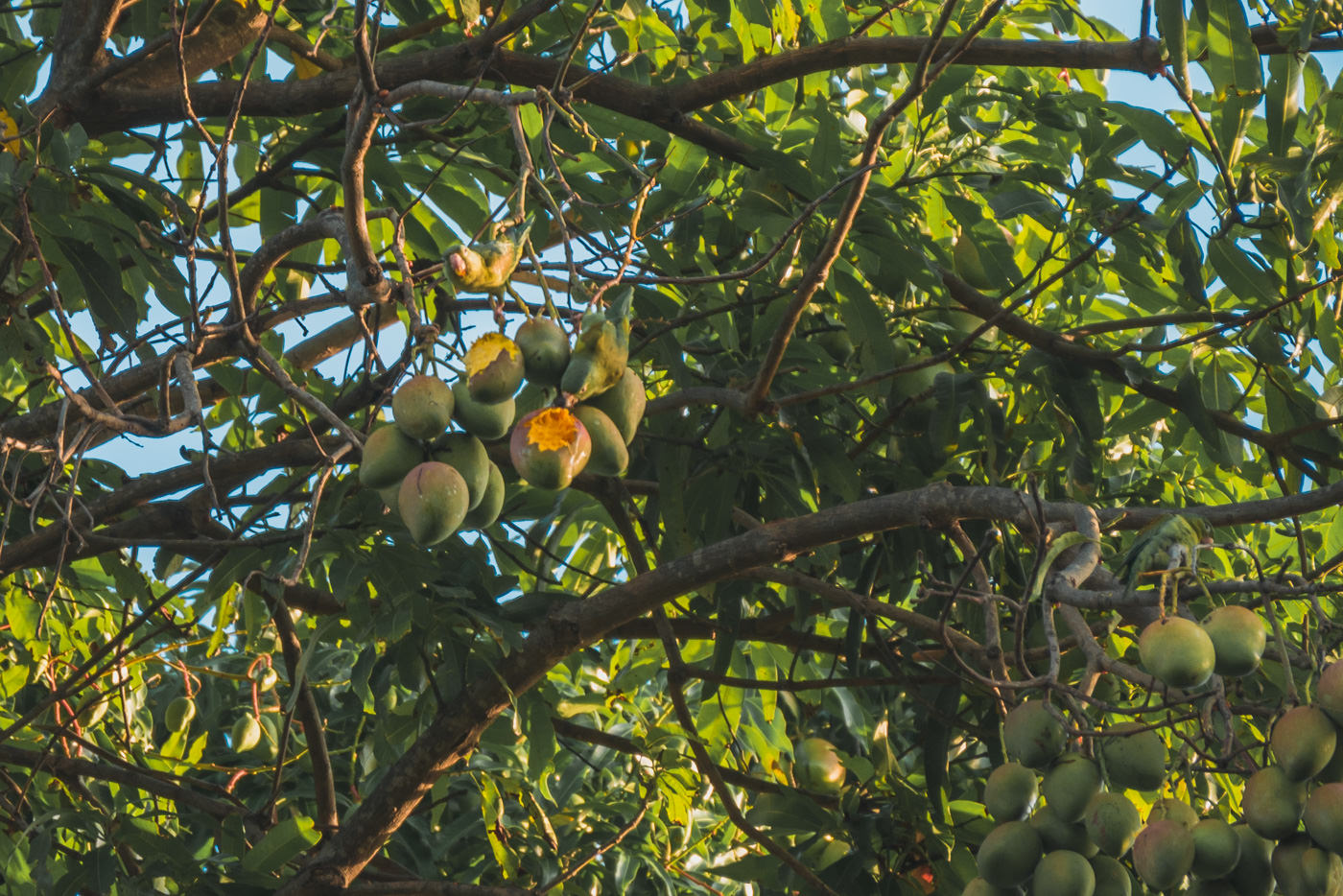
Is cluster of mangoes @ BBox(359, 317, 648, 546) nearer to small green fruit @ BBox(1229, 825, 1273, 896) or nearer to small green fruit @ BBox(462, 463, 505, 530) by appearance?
small green fruit @ BBox(462, 463, 505, 530)

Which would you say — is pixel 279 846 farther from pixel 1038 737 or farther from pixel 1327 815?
pixel 1327 815

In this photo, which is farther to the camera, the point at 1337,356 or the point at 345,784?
the point at 345,784

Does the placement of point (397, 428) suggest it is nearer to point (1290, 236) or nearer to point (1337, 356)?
point (1290, 236)

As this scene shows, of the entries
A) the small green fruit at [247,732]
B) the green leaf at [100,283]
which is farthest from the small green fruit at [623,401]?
the small green fruit at [247,732]

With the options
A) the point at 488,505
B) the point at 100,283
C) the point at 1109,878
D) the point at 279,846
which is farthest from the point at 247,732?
the point at 1109,878

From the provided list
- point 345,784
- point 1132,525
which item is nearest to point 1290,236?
point 1132,525

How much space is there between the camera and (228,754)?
12.0 ft

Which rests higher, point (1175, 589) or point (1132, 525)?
point (1132, 525)

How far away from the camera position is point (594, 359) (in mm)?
1165

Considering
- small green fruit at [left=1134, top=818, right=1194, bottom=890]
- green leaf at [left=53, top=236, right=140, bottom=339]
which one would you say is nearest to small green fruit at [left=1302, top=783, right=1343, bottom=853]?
small green fruit at [left=1134, top=818, right=1194, bottom=890]

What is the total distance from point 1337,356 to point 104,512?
2160mm

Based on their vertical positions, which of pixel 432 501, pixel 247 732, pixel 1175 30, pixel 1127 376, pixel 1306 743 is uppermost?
pixel 1175 30

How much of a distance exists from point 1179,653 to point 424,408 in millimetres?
692

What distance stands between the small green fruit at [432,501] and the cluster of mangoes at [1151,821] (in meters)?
0.61
